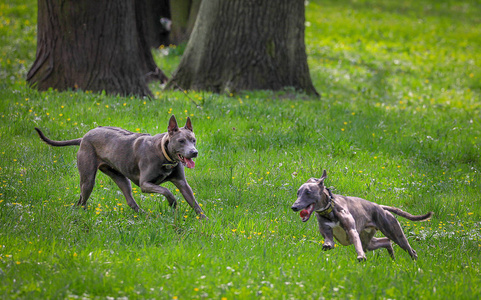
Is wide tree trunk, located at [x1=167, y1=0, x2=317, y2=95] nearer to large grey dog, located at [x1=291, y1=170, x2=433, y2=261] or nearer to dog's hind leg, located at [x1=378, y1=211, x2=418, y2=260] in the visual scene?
Answer: large grey dog, located at [x1=291, y1=170, x2=433, y2=261]

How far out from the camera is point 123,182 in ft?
22.7

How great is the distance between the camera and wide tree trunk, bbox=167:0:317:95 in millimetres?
12148

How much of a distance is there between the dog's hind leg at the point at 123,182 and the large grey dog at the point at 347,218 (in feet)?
7.71

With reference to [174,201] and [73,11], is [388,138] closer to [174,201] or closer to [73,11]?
[174,201]

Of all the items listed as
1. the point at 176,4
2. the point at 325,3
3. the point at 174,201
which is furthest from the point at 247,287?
the point at 325,3

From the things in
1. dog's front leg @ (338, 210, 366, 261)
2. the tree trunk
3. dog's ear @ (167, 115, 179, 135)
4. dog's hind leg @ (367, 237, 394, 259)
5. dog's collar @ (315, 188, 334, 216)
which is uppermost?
the tree trunk

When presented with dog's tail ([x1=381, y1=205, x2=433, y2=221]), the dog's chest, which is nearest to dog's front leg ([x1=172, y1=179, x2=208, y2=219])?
the dog's chest

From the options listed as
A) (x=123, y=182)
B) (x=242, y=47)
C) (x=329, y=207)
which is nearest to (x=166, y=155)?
(x=123, y=182)

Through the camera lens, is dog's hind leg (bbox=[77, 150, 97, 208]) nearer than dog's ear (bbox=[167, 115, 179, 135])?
No

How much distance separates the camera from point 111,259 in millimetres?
5074

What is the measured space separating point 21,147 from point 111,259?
3995mm

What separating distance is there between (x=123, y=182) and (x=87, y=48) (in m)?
4.72

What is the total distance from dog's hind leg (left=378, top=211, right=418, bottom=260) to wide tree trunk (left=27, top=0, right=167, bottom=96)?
665cm

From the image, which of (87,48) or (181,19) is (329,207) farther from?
(181,19)
